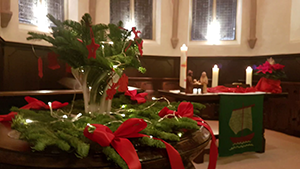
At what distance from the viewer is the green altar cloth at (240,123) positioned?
2.71 m

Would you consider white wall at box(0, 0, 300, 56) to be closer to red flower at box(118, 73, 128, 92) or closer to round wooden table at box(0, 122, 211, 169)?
red flower at box(118, 73, 128, 92)

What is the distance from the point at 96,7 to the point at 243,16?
12.8 feet

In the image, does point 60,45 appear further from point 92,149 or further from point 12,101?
point 12,101

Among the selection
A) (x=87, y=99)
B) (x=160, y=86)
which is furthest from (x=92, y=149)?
(x=160, y=86)

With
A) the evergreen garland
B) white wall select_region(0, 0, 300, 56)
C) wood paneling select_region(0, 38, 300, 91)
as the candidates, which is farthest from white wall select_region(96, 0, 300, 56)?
the evergreen garland

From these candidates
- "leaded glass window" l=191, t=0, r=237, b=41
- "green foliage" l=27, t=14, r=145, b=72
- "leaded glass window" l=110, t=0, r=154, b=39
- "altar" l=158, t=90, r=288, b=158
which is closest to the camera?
"green foliage" l=27, t=14, r=145, b=72

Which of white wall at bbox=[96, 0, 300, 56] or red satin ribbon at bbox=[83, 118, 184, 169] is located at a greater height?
white wall at bbox=[96, 0, 300, 56]

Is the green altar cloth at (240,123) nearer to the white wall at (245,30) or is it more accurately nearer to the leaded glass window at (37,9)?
the white wall at (245,30)

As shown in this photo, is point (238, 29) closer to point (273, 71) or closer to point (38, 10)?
point (273, 71)

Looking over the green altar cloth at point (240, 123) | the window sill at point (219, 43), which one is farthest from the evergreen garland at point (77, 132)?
the window sill at point (219, 43)

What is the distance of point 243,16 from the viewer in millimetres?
5953

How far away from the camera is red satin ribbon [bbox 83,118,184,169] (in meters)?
0.57

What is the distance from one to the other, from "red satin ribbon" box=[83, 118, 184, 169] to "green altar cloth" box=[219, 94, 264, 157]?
2182 mm

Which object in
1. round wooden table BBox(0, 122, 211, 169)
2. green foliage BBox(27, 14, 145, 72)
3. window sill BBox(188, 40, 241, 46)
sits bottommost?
round wooden table BBox(0, 122, 211, 169)
